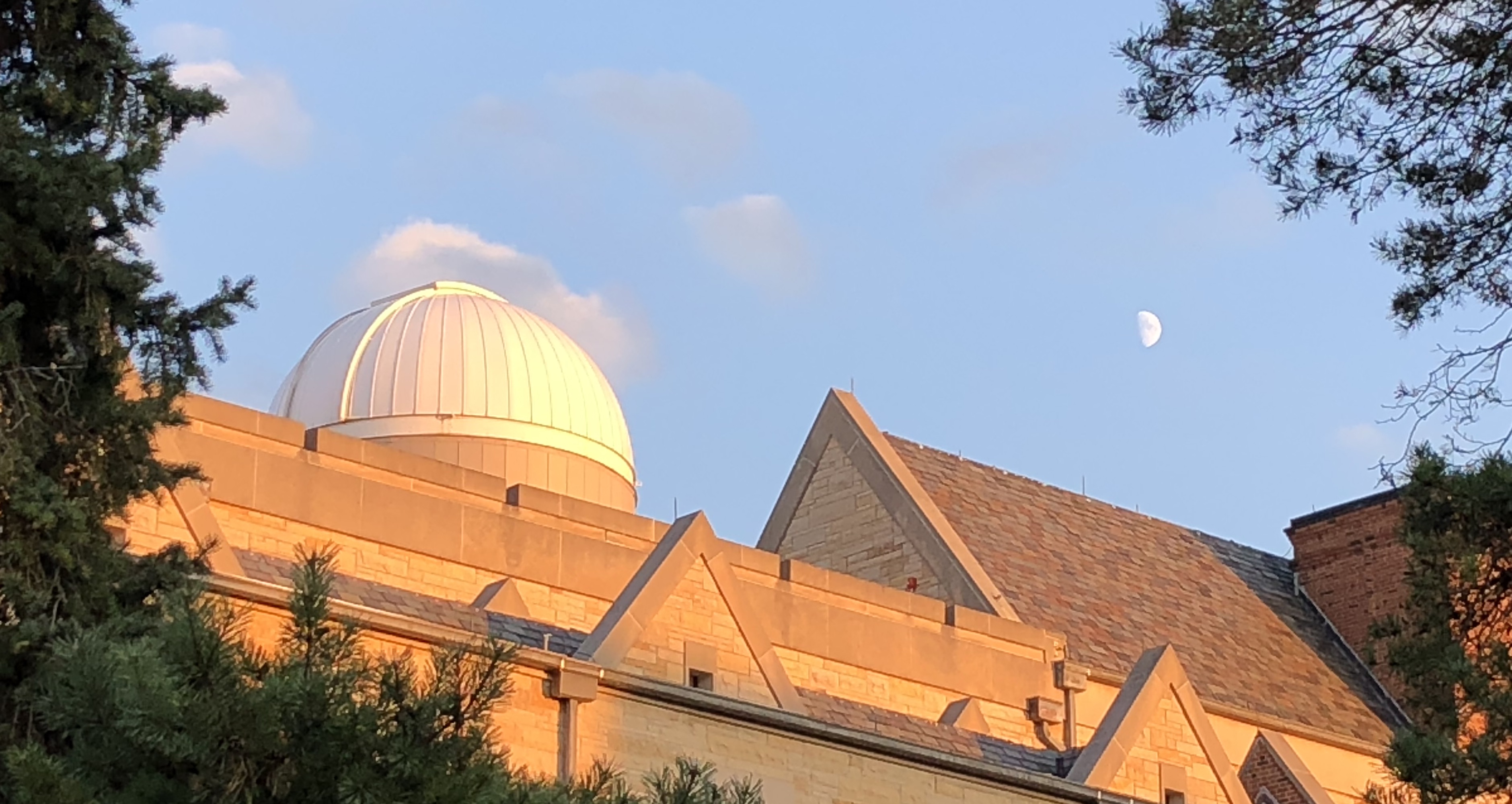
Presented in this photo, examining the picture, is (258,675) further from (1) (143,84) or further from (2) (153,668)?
(1) (143,84)

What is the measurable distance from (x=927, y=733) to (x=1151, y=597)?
10105 mm

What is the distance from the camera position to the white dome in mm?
28203

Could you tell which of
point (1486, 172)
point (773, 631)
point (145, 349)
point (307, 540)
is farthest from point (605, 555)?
point (1486, 172)

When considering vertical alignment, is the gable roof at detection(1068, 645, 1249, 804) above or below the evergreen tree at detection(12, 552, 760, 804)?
above

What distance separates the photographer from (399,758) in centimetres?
1079

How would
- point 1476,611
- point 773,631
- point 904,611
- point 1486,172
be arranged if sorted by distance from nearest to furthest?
point 1486,172 → point 1476,611 → point 773,631 → point 904,611

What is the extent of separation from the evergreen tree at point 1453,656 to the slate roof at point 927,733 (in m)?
7.84

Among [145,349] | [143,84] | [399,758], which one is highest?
[143,84]

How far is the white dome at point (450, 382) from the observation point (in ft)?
92.5

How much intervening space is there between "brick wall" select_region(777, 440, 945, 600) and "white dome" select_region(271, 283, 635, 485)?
3.67 metres

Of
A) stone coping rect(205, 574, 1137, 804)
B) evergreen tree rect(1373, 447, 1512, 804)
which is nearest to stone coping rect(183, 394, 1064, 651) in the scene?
stone coping rect(205, 574, 1137, 804)

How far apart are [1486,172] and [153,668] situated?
748cm

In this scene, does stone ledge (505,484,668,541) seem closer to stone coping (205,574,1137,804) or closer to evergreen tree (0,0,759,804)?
stone coping (205,574,1137,804)

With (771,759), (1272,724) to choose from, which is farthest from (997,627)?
(771,759)
